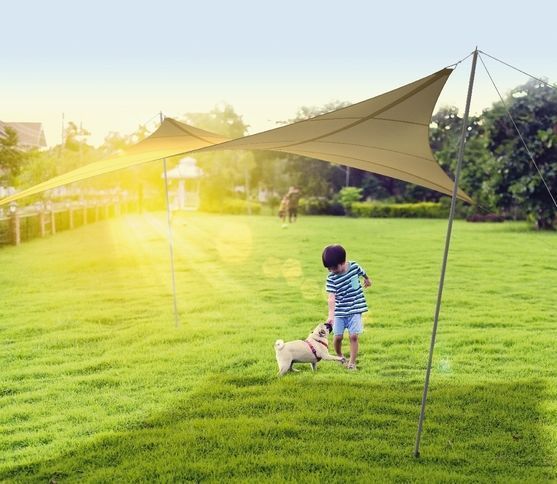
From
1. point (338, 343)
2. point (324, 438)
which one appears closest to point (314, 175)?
point (338, 343)

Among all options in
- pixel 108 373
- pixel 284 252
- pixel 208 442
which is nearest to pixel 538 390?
pixel 208 442

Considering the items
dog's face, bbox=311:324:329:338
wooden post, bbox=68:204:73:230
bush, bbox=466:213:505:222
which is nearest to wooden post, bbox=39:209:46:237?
wooden post, bbox=68:204:73:230

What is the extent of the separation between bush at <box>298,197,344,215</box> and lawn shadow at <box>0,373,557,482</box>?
3345 centimetres

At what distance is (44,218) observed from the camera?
68.6ft

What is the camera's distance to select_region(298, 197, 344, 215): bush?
39.0 m

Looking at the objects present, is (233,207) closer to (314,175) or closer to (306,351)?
(314,175)

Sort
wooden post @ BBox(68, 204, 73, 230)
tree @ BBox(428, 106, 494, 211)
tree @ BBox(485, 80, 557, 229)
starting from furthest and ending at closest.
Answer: tree @ BBox(428, 106, 494, 211) → wooden post @ BBox(68, 204, 73, 230) → tree @ BBox(485, 80, 557, 229)

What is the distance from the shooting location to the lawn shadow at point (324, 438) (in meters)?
4.02

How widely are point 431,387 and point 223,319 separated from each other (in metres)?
3.55

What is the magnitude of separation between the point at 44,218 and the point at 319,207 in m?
20.7

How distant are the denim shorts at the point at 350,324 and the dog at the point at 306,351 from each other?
0.09m

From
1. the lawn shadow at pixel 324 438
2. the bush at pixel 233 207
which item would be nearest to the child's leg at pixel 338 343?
the lawn shadow at pixel 324 438

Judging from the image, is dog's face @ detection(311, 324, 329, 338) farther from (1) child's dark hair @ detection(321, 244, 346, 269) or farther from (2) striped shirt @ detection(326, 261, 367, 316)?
(1) child's dark hair @ detection(321, 244, 346, 269)

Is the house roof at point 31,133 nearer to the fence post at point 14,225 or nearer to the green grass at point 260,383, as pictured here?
the fence post at point 14,225
